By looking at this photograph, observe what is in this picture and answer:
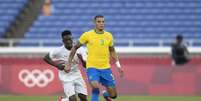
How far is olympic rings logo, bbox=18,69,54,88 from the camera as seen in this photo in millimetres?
17688

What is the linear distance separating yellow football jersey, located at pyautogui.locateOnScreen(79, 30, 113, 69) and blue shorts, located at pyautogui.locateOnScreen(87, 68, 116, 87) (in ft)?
0.24

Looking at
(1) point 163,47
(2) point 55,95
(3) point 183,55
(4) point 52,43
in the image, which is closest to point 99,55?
(2) point 55,95

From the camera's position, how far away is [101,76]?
10977 mm

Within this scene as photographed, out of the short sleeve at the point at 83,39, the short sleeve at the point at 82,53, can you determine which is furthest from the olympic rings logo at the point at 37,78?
the short sleeve at the point at 83,39

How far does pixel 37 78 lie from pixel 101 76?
6983mm

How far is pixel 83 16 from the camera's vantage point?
81.8ft

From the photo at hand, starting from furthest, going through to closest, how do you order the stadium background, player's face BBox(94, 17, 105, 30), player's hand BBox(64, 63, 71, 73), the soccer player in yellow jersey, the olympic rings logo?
the stadium background
the olympic rings logo
the soccer player in yellow jersey
player's hand BBox(64, 63, 71, 73)
player's face BBox(94, 17, 105, 30)

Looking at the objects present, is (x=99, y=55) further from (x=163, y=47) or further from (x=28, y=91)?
(x=163, y=47)

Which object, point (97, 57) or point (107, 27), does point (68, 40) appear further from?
point (107, 27)

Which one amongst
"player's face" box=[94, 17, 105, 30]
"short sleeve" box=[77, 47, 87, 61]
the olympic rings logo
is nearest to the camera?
"player's face" box=[94, 17, 105, 30]

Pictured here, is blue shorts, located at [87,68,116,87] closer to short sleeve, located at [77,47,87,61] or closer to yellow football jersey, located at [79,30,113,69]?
yellow football jersey, located at [79,30,113,69]

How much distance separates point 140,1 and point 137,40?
10.3ft

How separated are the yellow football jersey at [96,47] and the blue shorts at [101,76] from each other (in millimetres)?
72

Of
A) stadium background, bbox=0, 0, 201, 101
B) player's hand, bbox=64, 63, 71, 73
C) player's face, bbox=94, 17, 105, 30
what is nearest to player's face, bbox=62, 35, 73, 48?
player's hand, bbox=64, 63, 71, 73
